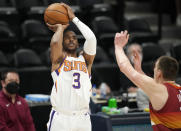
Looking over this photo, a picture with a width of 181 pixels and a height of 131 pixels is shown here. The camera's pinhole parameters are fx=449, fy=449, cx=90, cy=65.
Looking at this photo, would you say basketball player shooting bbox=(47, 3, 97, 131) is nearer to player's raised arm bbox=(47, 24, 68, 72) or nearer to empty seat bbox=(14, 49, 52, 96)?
player's raised arm bbox=(47, 24, 68, 72)

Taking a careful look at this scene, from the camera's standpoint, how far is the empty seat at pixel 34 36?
31.6 feet

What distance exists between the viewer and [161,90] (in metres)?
3.85

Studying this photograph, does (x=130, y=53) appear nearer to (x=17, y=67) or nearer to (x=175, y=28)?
(x=17, y=67)

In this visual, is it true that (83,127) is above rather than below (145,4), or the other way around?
below

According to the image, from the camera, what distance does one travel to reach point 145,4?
42.4ft

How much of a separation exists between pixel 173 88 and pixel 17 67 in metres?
4.95

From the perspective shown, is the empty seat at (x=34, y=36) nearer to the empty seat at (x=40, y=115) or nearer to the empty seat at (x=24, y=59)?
the empty seat at (x=24, y=59)

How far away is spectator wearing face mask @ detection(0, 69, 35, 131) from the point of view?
18.9 ft

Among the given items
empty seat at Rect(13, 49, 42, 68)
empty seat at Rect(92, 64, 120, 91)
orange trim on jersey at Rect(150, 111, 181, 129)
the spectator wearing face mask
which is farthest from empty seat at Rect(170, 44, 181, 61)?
orange trim on jersey at Rect(150, 111, 181, 129)

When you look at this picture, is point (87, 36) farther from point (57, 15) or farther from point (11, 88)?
point (11, 88)

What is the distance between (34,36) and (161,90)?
6.19 m

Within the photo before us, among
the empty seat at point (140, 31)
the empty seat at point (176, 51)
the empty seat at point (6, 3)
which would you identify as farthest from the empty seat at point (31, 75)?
the empty seat at point (140, 31)

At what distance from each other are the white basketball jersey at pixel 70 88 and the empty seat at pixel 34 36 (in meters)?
4.88

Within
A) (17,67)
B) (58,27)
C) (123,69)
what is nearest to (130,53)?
(17,67)
